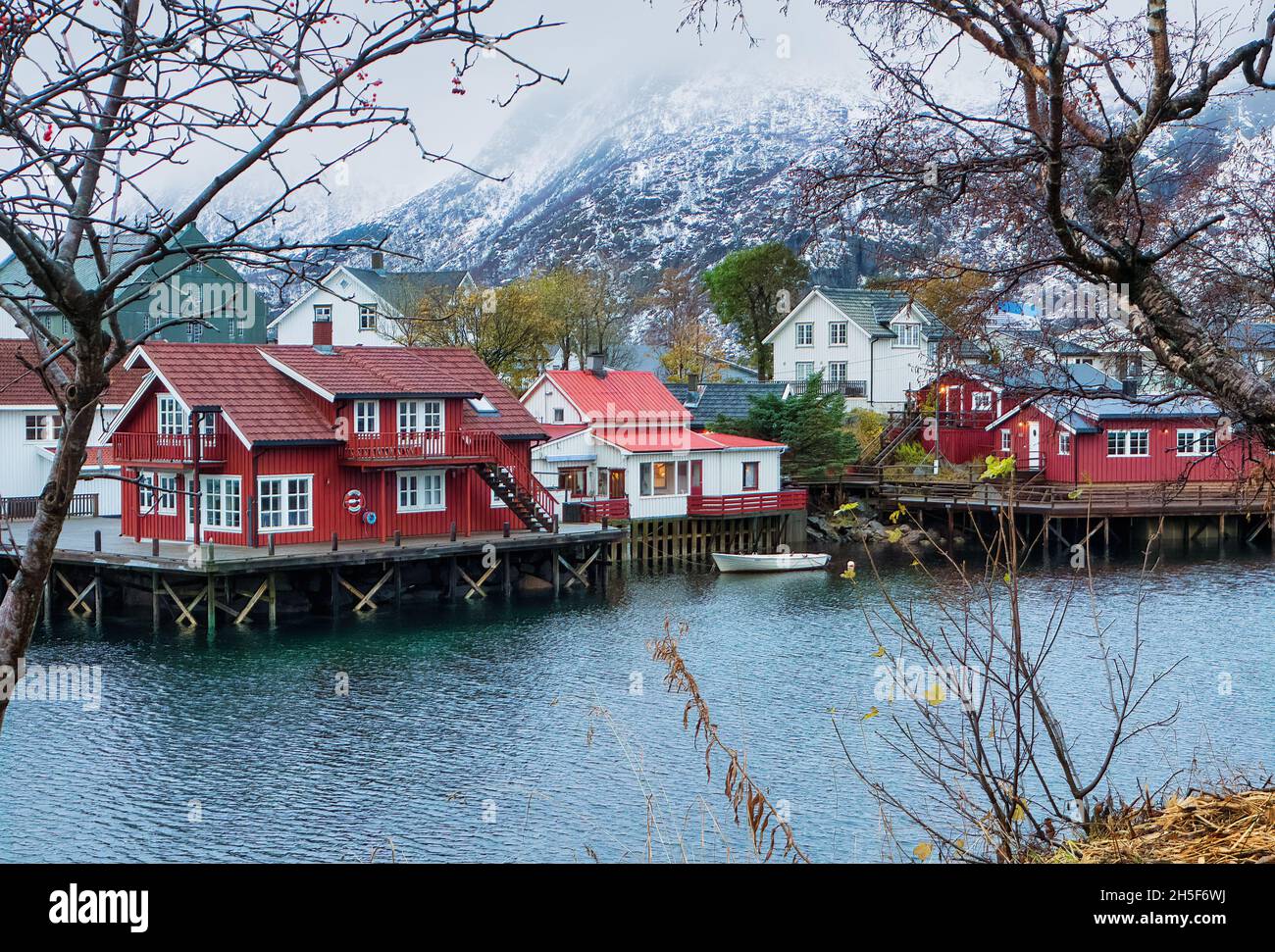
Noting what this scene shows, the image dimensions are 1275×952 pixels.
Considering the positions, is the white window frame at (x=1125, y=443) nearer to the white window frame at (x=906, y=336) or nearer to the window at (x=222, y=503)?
the white window frame at (x=906, y=336)

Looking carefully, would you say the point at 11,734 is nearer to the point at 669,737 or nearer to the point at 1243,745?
the point at 669,737

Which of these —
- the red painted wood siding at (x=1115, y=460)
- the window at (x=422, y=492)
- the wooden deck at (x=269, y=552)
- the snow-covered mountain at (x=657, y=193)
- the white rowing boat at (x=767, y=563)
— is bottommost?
the white rowing boat at (x=767, y=563)

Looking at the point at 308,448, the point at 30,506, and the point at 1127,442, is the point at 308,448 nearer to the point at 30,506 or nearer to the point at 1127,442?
the point at 30,506

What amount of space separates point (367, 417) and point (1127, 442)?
3182 cm

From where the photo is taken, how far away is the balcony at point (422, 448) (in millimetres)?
37094

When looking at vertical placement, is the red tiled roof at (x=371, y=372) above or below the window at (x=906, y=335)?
below

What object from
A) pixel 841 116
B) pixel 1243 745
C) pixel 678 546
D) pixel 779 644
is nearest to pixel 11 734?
pixel 779 644

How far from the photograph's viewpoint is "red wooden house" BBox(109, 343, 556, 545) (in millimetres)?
36156

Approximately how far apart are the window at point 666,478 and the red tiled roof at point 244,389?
→ 14.7 meters

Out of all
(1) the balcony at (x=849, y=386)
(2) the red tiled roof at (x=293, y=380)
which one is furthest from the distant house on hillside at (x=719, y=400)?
(2) the red tiled roof at (x=293, y=380)

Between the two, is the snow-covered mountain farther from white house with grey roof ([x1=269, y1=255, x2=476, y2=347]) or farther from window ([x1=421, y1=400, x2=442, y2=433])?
window ([x1=421, y1=400, x2=442, y2=433])

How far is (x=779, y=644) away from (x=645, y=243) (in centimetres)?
15226

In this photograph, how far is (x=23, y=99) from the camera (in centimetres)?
417

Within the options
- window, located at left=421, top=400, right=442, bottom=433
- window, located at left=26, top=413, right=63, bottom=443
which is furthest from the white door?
window, located at left=26, top=413, right=63, bottom=443
